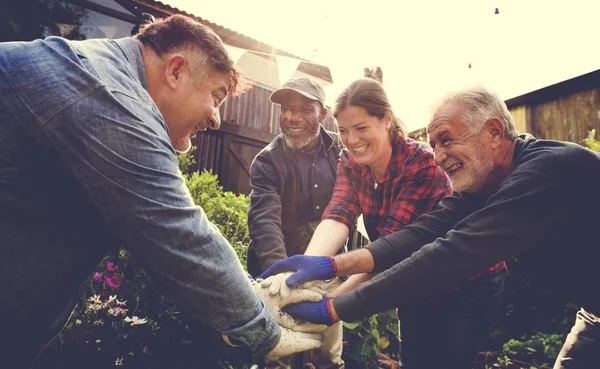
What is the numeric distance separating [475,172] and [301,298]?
1255mm

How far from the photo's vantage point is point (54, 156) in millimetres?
1213

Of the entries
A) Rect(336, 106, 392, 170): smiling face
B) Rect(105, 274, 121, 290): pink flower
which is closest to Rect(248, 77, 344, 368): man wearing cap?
Rect(336, 106, 392, 170): smiling face

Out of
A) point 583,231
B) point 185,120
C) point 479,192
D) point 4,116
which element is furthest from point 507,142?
point 4,116

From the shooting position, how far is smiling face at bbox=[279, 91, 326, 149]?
143 inches

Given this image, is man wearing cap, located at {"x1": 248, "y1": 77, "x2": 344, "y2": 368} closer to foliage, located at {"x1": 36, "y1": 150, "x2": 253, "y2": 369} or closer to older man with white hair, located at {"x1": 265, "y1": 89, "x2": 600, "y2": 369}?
foliage, located at {"x1": 36, "y1": 150, "x2": 253, "y2": 369}

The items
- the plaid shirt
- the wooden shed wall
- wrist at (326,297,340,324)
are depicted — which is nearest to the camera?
wrist at (326,297,340,324)

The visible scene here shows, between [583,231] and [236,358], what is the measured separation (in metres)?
2.60

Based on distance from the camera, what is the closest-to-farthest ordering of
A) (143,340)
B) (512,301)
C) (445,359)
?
(445,359) < (143,340) < (512,301)

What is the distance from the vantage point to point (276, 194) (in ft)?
11.2

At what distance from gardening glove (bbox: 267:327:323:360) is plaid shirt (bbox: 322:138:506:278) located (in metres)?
0.90

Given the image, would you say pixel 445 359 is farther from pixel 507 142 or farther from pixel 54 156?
pixel 54 156

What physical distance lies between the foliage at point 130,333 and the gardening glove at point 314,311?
110 centimetres

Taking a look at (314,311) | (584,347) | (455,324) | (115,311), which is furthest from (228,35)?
(584,347)

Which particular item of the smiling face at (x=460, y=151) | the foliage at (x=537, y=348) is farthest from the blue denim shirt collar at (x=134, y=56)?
the foliage at (x=537, y=348)
